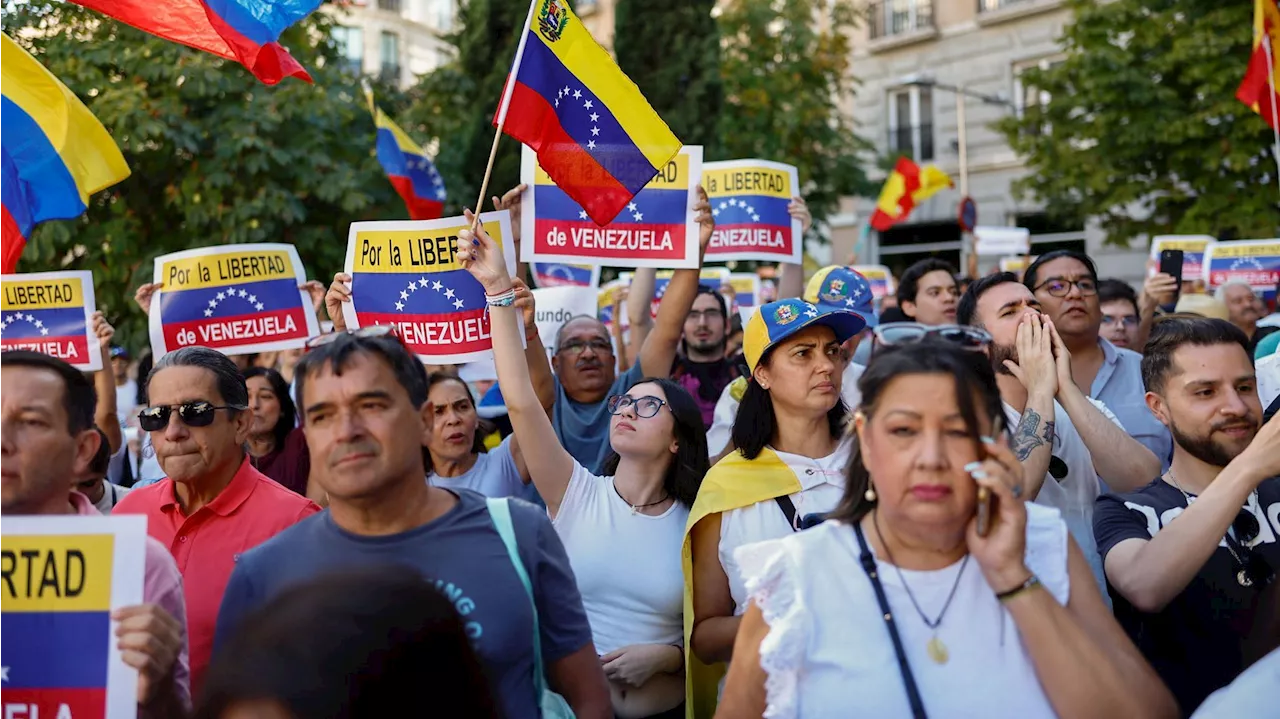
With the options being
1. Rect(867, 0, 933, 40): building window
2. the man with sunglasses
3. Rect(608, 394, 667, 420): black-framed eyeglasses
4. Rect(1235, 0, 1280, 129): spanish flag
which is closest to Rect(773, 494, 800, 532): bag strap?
Rect(608, 394, 667, 420): black-framed eyeglasses

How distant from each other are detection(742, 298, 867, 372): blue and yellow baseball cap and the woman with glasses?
0.39 metres

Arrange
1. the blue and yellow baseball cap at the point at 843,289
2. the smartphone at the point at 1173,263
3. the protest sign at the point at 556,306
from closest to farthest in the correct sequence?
1. the blue and yellow baseball cap at the point at 843,289
2. the smartphone at the point at 1173,263
3. the protest sign at the point at 556,306

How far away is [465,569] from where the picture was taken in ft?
8.57

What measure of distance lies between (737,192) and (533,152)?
7.42ft

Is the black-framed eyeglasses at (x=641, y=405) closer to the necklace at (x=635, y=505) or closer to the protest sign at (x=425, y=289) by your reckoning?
the necklace at (x=635, y=505)

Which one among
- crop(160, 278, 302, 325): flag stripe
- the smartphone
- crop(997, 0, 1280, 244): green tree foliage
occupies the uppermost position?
crop(997, 0, 1280, 244): green tree foliage

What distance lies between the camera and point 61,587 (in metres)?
2.57

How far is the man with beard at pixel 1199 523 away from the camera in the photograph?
3.01 m

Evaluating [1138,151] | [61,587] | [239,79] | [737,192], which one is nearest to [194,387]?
[61,587]

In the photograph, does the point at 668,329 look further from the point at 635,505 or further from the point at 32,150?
the point at 32,150

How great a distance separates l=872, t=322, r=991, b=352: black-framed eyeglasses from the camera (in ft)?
8.71

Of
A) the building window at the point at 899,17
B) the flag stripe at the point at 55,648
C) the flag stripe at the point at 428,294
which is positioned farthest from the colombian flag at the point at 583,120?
the building window at the point at 899,17

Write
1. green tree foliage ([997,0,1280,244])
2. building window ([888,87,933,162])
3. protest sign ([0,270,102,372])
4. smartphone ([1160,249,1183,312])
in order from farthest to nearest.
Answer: building window ([888,87,933,162]) → green tree foliage ([997,0,1280,244]) → smartphone ([1160,249,1183,312]) → protest sign ([0,270,102,372])

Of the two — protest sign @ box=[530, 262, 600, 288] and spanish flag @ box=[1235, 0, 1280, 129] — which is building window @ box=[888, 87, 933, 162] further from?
protest sign @ box=[530, 262, 600, 288]
